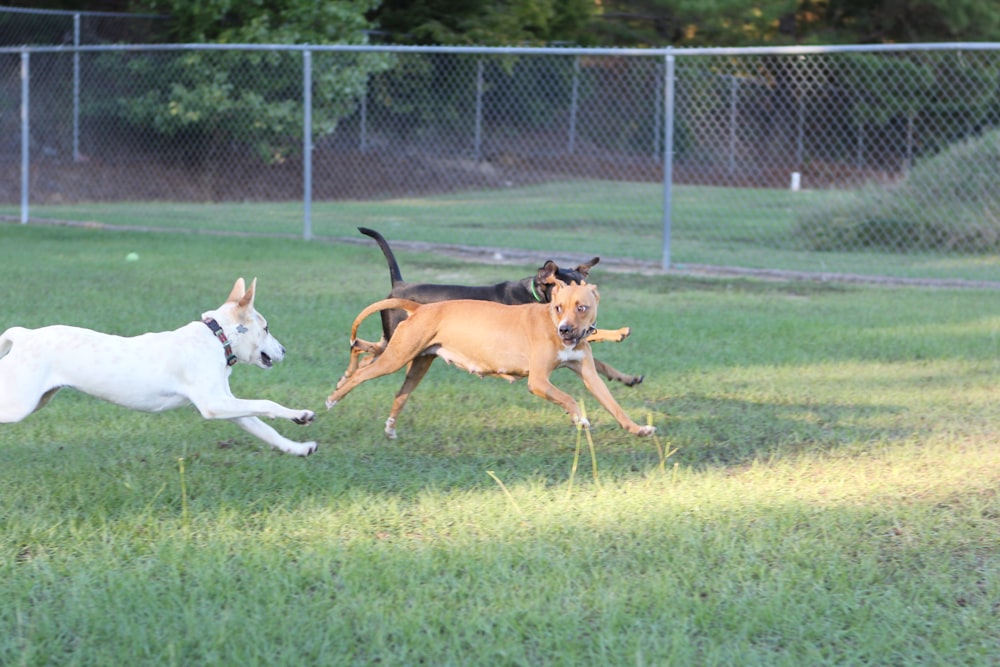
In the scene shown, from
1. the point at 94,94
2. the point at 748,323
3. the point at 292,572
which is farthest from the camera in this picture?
the point at 94,94

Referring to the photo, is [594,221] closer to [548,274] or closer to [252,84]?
[252,84]

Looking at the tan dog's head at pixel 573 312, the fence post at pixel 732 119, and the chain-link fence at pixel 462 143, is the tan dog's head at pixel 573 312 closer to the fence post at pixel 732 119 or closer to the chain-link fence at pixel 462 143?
the chain-link fence at pixel 462 143

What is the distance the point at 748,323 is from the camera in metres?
8.72

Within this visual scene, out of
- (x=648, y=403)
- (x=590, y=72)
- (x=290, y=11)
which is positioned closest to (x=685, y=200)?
(x=590, y=72)

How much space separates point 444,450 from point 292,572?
1.67 meters

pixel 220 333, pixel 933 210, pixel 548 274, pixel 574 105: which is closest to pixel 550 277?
pixel 548 274

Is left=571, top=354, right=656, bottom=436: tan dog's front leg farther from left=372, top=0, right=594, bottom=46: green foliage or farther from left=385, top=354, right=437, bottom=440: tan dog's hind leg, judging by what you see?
left=372, top=0, right=594, bottom=46: green foliage

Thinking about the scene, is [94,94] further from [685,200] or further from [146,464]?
[146,464]

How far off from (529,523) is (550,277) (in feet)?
6.13

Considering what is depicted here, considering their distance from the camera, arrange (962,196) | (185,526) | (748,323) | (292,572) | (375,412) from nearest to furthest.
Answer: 1. (292,572)
2. (185,526)
3. (375,412)
4. (748,323)
5. (962,196)

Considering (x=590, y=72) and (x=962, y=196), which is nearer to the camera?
(x=962, y=196)

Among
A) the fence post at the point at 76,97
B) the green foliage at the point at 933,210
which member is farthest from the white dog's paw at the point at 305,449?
the fence post at the point at 76,97

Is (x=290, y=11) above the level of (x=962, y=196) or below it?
above

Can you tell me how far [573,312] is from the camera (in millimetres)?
4992
